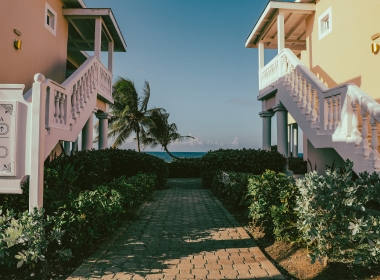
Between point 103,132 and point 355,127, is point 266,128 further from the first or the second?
point 355,127

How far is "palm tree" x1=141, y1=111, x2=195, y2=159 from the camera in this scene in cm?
2448

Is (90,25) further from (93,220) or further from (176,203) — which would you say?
(93,220)

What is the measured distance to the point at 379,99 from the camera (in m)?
7.54

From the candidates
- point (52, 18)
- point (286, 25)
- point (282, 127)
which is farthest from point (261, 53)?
point (52, 18)

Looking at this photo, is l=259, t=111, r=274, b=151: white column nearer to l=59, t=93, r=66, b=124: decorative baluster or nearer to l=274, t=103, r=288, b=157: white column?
l=274, t=103, r=288, b=157: white column

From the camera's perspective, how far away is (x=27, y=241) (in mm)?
3719

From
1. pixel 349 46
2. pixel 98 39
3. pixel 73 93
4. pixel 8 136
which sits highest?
pixel 98 39

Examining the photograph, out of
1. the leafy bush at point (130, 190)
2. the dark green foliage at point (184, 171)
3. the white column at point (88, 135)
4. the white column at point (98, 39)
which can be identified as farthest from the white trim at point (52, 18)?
the dark green foliage at point (184, 171)

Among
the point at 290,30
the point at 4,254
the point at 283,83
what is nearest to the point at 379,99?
the point at 283,83

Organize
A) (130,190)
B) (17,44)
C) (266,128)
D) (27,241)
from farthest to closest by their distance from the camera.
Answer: (266,128)
(17,44)
(130,190)
(27,241)

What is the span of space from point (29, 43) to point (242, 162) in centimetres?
790

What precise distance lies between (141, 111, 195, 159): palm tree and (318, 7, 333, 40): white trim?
15559 millimetres

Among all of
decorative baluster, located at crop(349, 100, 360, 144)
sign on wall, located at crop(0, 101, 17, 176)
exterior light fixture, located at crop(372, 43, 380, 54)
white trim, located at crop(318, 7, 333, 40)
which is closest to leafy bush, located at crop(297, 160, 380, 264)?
decorative baluster, located at crop(349, 100, 360, 144)

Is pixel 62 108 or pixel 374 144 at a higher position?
pixel 62 108
